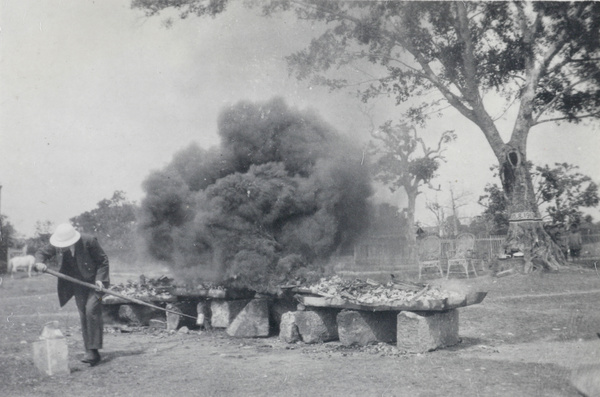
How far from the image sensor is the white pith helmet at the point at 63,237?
22.2 ft

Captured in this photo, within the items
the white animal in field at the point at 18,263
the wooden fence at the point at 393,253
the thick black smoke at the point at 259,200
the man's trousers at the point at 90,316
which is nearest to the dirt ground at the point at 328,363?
the man's trousers at the point at 90,316

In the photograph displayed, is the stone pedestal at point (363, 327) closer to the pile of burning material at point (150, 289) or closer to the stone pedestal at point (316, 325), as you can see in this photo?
the stone pedestal at point (316, 325)

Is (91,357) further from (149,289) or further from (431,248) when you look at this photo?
(431,248)

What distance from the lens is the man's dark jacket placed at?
6.97m

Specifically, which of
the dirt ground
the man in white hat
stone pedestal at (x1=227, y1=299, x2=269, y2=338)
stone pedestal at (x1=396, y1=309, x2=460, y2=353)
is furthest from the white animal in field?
stone pedestal at (x1=396, y1=309, x2=460, y2=353)

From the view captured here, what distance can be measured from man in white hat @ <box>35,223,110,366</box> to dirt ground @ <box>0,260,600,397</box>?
52 cm

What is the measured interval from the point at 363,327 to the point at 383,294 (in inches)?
21.1

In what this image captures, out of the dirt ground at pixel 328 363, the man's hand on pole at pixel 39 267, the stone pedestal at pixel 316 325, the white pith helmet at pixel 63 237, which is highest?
the white pith helmet at pixel 63 237

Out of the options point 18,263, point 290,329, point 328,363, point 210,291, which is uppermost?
point 18,263

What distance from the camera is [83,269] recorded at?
6969mm

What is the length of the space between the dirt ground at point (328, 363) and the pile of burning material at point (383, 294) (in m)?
0.60

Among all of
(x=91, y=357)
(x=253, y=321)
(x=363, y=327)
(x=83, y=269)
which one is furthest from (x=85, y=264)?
(x=363, y=327)

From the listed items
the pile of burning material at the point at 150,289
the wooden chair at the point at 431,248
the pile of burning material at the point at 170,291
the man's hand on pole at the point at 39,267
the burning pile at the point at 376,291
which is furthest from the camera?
the wooden chair at the point at 431,248

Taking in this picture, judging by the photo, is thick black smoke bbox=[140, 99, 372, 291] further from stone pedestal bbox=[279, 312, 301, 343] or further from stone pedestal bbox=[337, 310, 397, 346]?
stone pedestal bbox=[337, 310, 397, 346]
